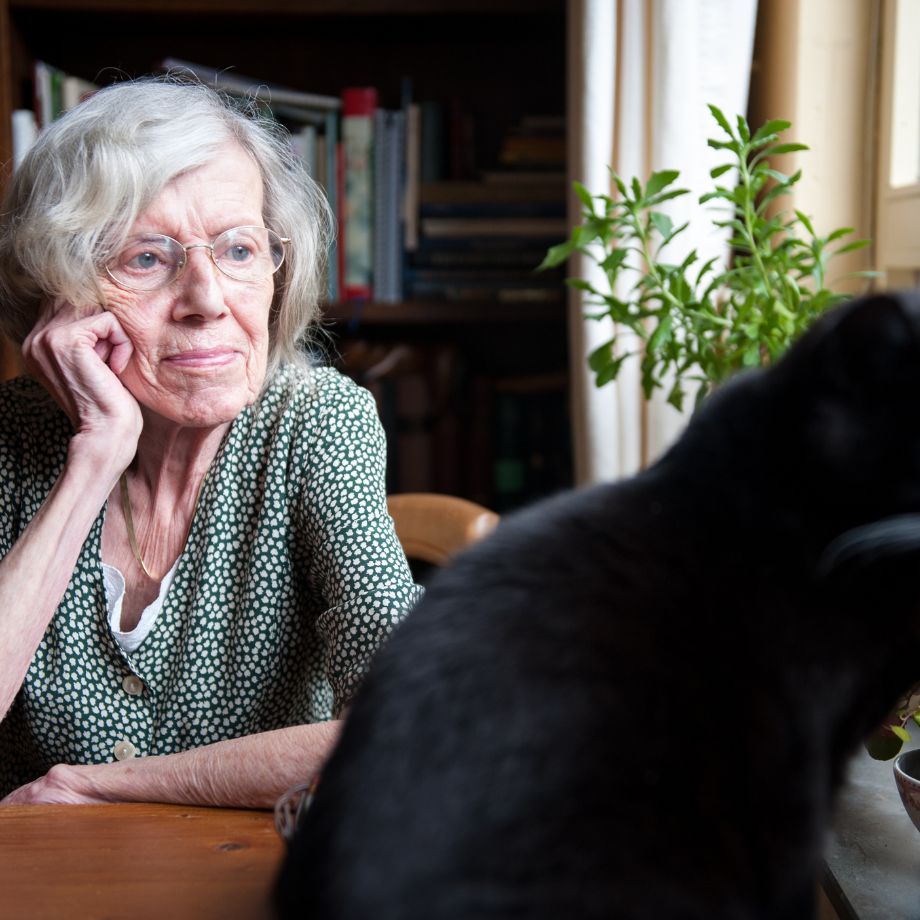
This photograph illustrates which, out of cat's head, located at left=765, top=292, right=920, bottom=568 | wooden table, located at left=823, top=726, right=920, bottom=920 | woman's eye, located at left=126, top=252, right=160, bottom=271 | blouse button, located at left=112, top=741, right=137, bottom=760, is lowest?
blouse button, located at left=112, top=741, right=137, bottom=760

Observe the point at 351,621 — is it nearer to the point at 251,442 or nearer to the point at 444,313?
the point at 251,442

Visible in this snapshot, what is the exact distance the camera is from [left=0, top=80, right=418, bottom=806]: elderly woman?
1149 mm

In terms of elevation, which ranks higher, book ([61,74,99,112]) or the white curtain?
book ([61,74,99,112])

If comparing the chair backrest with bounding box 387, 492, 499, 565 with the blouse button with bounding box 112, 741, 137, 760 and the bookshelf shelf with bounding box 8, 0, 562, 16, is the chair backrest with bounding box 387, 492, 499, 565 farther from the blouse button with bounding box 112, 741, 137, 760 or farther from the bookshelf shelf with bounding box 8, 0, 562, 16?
the bookshelf shelf with bounding box 8, 0, 562, 16

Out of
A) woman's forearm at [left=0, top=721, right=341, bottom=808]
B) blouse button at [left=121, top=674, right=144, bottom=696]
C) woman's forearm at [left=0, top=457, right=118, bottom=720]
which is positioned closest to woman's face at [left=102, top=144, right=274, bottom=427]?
woman's forearm at [left=0, top=457, right=118, bottom=720]

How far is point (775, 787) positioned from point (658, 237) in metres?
1.26

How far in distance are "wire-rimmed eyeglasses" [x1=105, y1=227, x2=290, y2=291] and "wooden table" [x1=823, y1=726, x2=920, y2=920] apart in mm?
863

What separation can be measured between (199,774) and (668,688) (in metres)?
0.68

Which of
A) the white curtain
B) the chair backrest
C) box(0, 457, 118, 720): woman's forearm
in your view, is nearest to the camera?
box(0, 457, 118, 720): woman's forearm

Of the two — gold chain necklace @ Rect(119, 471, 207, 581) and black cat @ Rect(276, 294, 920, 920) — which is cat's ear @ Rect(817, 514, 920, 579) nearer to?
black cat @ Rect(276, 294, 920, 920)

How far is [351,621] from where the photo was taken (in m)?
1.04

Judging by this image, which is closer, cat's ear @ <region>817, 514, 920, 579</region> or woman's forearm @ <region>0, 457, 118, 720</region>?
cat's ear @ <region>817, 514, 920, 579</region>

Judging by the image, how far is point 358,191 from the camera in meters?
2.26

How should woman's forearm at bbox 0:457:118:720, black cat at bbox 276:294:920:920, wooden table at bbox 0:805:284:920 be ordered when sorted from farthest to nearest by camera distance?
1. woman's forearm at bbox 0:457:118:720
2. wooden table at bbox 0:805:284:920
3. black cat at bbox 276:294:920:920
